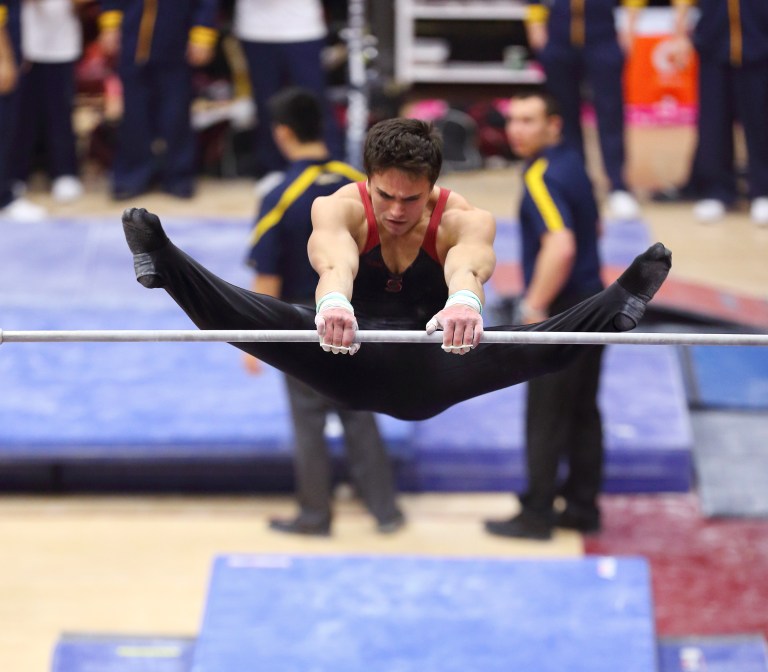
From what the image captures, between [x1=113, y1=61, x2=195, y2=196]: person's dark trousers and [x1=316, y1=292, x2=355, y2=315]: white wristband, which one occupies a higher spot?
[x1=316, y1=292, x2=355, y2=315]: white wristband

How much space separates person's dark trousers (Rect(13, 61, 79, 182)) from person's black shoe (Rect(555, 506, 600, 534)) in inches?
157

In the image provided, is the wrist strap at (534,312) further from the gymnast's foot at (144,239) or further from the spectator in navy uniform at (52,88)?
the spectator in navy uniform at (52,88)

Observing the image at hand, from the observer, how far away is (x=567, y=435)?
179 inches

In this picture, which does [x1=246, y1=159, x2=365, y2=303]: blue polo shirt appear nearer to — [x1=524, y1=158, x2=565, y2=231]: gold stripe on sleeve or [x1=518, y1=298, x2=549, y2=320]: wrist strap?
[x1=524, y1=158, x2=565, y2=231]: gold stripe on sleeve

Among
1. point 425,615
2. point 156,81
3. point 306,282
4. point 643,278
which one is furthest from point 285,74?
point 643,278

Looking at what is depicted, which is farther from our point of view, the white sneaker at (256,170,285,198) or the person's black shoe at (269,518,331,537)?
the white sneaker at (256,170,285,198)

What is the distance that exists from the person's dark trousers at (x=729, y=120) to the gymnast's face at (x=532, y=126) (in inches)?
119

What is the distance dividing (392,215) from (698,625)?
2034 millimetres

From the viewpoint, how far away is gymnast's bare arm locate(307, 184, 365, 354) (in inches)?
106

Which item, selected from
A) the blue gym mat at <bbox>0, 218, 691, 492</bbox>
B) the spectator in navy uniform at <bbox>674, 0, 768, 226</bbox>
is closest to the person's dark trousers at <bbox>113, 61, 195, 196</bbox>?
the blue gym mat at <bbox>0, 218, 691, 492</bbox>

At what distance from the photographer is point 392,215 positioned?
9.53 feet

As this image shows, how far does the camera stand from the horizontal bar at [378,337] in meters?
2.79

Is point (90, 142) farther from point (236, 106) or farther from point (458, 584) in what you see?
point (458, 584)

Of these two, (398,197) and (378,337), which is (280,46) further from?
(378,337)
